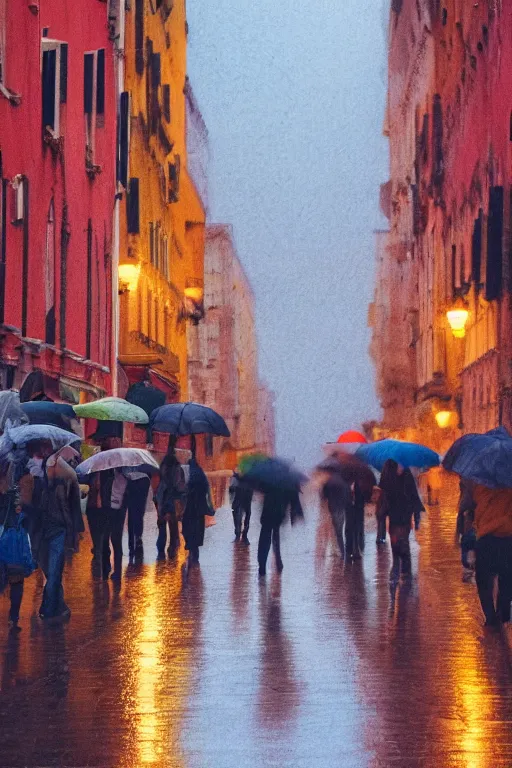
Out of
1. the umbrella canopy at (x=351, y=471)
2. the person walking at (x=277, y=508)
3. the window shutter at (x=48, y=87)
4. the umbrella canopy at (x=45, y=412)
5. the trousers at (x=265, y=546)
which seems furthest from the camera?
the window shutter at (x=48, y=87)

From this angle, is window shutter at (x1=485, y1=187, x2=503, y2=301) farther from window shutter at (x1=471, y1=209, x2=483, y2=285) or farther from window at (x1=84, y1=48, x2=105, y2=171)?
window at (x1=84, y1=48, x2=105, y2=171)

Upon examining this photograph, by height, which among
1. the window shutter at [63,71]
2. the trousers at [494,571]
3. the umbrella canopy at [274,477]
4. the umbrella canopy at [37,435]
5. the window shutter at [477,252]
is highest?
the window shutter at [63,71]

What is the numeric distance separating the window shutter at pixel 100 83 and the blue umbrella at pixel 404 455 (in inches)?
786

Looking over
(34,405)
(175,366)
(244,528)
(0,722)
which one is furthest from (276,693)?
(175,366)

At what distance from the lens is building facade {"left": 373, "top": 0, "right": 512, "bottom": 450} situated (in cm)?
3741

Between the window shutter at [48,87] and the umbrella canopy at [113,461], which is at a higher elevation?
the window shutter at [48,87]

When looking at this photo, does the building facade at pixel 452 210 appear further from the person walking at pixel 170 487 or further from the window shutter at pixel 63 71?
the person walking at pixel 170 487

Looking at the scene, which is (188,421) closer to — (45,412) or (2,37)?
(45,412)

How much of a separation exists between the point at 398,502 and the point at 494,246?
19.1 metres

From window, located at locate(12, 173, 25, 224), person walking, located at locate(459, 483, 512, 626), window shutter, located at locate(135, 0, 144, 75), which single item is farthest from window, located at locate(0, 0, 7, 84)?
window shutter, located at locate(135, 0, 144, 75)

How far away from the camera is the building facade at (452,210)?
3741 centimetres

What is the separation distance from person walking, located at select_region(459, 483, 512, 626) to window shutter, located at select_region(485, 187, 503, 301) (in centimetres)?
2194

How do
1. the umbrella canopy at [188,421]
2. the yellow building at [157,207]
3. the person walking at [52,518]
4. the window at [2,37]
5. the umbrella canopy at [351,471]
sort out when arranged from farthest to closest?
the yellow building at [157,207] → the window at [2,37] → the umbrella canopy at [188,421] → the umbrella canopy at [351,471] → the person walking at [52,518]

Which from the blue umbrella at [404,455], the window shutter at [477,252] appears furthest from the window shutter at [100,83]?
the blue umbrella at [404,455]
